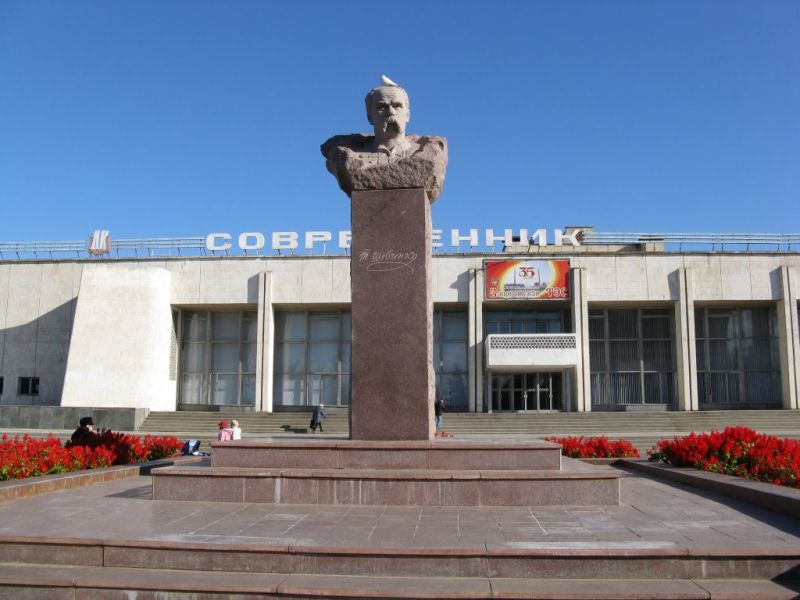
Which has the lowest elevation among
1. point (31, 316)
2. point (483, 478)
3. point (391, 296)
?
point (483, 478)

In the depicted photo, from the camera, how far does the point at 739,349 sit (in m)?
35.4

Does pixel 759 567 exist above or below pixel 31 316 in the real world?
below

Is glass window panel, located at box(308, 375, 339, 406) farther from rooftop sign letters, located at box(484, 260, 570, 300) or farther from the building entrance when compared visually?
rooftop sign letters, located at box(484, 260, 570, 300)

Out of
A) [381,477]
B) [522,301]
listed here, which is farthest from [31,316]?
[381,477]

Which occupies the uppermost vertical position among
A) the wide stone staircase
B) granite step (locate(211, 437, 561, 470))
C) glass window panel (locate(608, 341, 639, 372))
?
glass window panel (locate(608, 341, 639, 372))

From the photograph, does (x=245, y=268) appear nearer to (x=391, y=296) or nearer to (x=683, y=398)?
(x=683, y=398)

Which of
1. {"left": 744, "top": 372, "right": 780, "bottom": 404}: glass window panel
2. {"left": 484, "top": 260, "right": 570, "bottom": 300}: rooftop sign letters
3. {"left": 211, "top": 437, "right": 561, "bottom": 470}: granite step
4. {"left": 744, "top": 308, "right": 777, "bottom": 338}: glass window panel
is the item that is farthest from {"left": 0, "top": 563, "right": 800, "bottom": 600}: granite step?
{"left": 744, "top": 308, "right": 777, "bottom": 338}: glass window panel

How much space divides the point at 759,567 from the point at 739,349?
3295cm

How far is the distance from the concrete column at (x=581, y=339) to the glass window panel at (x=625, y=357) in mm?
2478

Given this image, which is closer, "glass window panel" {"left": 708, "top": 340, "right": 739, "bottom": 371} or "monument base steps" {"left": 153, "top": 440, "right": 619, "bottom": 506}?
"monument base steps" {"left": 153, "top": 440, "right": 619, "bottom": 506}

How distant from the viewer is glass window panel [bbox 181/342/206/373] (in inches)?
1460

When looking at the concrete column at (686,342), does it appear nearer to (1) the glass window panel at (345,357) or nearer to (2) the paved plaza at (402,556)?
(1) the glass window panel at (345,357)
